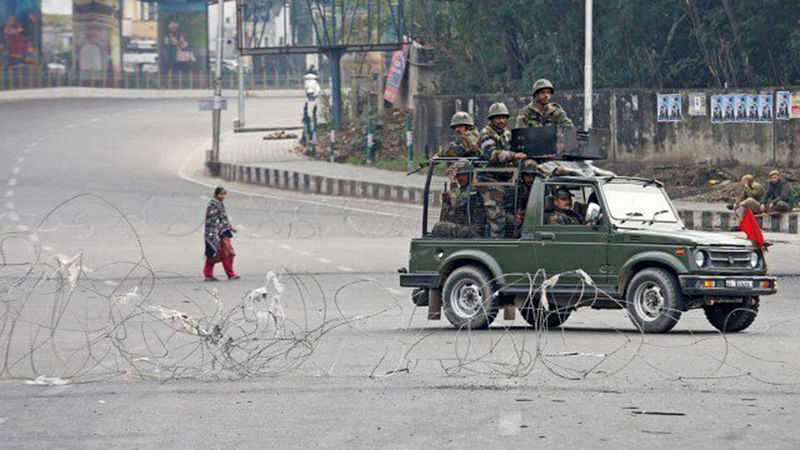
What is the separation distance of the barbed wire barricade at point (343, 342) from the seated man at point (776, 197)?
1158cm

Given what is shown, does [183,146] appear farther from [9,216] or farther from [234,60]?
[234,60]

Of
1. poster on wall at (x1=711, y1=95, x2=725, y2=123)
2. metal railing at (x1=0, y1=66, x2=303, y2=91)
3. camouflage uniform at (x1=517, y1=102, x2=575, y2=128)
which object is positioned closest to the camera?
camouflage uniform at (x1=517, y1=102, x2=575, y2=128)

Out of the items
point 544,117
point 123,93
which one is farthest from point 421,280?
point 123,93

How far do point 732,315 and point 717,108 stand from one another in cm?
2521

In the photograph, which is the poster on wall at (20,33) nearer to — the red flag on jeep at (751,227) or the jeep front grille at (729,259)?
the red flag on jeep at (751,227)

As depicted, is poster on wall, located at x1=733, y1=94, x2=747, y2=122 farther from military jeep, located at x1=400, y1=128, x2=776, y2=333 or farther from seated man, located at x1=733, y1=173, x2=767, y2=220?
military jeep, located at x1=400, y1=128, x2=776, y2=333

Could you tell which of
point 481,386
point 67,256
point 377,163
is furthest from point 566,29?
point 481,386

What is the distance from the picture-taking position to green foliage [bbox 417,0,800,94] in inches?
1679

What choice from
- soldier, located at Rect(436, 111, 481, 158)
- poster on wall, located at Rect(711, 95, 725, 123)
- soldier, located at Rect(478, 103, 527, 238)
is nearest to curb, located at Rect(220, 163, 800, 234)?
poster on wall, located at Rect(711, 95, 725, 123)

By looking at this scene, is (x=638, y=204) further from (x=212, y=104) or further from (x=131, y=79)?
(x=131, y=79)

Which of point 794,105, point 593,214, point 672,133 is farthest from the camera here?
point 672,133

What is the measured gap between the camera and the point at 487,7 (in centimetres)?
5066

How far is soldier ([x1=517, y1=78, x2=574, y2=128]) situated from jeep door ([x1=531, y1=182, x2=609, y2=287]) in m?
1.31

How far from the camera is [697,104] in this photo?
4228cm
